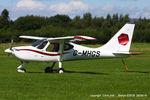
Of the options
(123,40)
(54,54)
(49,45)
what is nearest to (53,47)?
(49,45)

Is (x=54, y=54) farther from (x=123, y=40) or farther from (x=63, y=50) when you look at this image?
(x=123, y=40)

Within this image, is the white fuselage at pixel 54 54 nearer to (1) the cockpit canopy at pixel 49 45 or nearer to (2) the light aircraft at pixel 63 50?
(2) the light aircraft at pixel 63 50

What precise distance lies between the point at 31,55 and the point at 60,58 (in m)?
1.67

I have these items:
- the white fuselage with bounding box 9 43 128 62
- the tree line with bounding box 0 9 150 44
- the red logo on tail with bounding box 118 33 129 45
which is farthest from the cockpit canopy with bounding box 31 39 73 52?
the tree line with bounding box 0 9 150 44

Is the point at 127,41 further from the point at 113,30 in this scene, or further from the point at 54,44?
the point at 113,30

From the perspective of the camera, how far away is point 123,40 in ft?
69.4

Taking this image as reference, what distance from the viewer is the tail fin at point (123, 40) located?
21.0m

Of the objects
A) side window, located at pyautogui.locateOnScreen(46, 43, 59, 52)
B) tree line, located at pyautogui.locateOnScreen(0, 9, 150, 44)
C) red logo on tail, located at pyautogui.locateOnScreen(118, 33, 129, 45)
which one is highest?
red logo on tail, located at pyautogui.locateOnScreen(118, 33, 129, 45)

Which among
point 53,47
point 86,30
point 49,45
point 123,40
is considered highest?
point 123,40

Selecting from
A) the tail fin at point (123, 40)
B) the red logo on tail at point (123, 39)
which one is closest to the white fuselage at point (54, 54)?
the tail fin at point (123, 40)

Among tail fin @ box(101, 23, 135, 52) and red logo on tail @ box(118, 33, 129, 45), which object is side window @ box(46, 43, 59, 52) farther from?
red logo on tail @ box(118, 33, 129, 45)

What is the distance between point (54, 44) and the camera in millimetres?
20266

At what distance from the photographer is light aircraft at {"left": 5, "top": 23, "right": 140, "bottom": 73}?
1937cm

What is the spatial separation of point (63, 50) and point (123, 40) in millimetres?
3584
